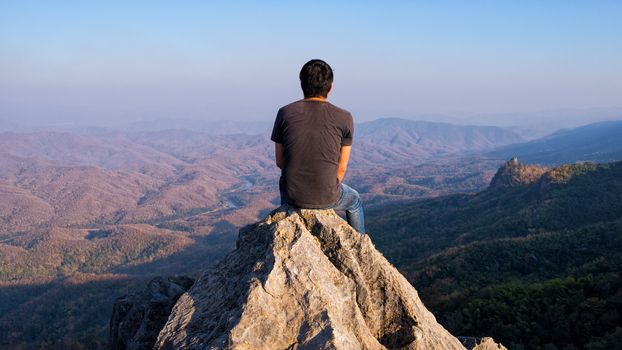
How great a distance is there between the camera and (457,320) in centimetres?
2198

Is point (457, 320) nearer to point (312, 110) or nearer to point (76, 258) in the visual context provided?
point (312, 110)

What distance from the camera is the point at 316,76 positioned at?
7.27 metres

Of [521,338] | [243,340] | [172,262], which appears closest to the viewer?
[243,340]

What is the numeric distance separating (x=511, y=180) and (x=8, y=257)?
510 ft

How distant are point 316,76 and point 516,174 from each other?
3296 inches

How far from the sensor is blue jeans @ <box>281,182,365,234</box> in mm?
8352

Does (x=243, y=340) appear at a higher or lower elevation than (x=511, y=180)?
higher

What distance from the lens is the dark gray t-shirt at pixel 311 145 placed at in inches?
287

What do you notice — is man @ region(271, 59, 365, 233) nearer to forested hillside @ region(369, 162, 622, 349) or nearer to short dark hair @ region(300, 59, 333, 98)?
short dark hair @ region(300, 59, 333, 98)

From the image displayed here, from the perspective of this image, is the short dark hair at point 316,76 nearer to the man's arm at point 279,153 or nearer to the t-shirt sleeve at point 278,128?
the t-shirt sleeve at point 278,128

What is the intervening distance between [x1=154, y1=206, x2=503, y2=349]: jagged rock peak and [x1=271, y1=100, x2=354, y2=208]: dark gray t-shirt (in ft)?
1.60

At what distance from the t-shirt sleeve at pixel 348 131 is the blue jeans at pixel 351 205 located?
99 cm

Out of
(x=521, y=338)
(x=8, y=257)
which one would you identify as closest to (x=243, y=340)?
(x=521, y=338)

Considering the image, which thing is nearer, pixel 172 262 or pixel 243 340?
pixel 243 340
